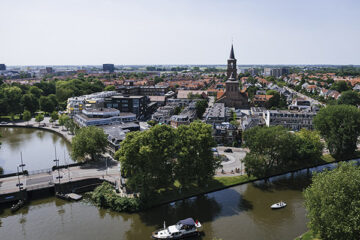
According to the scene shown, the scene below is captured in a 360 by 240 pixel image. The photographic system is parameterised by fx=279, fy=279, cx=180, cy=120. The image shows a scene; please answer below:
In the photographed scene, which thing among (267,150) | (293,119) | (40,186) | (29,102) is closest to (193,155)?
(267,150)

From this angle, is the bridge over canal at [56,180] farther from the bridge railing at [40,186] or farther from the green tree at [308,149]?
the green tree at [308,149]

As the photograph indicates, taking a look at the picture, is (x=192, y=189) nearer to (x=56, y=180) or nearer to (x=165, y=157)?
(x=165, y=157)

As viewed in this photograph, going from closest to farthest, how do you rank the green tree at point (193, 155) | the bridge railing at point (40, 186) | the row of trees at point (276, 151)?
1. the green tree at point (193, 155)
2. the bridge railing at point (40, 186)
3. the row of trees at point (276, 151)

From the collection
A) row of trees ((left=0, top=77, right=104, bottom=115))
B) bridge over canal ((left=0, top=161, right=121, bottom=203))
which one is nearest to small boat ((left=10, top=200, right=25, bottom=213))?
bridge over canal ((left=0, top=161, right=121, bottom=203))

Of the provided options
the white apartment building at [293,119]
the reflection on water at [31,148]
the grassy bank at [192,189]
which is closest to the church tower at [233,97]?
the white apartment building at [293,119]

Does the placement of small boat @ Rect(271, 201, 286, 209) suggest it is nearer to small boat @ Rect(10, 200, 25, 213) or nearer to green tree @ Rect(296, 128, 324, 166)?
green tree @ Rect(296, 128, 324, 166)
